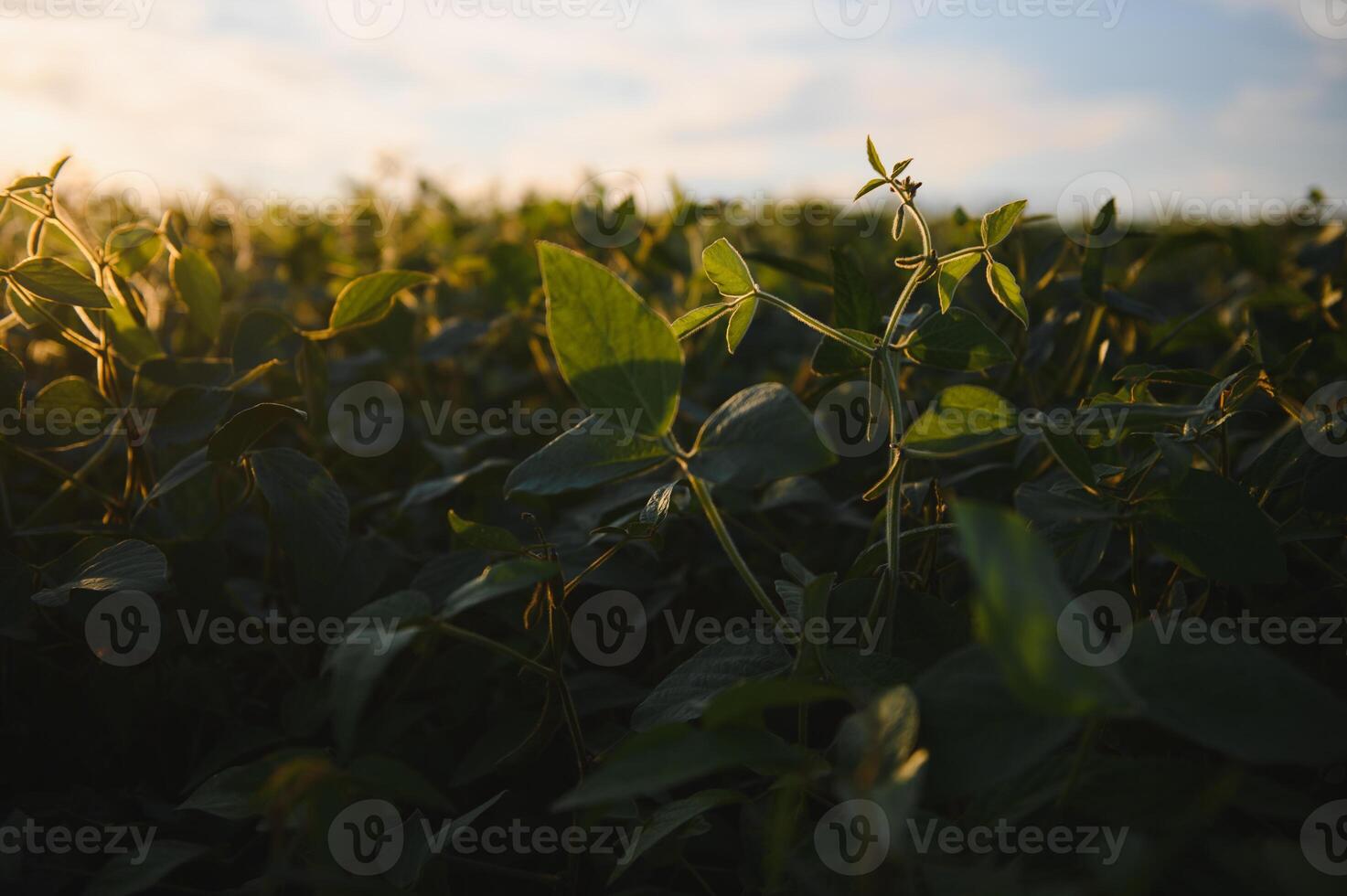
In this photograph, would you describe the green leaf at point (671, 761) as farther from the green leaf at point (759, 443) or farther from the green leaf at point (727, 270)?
the green leaf at point (727, 270)

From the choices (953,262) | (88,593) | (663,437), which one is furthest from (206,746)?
(953,262)

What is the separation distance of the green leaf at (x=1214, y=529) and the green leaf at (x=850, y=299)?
0.32 m

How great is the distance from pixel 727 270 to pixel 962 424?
0.23 metres

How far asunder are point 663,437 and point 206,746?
76 centimetres

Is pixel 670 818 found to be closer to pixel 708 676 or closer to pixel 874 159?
pixel 708 676

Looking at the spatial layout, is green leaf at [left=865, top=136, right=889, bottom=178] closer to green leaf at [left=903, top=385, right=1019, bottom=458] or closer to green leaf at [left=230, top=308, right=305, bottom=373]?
green leaf at [left=903, top=385, right=1019, bottom=458]

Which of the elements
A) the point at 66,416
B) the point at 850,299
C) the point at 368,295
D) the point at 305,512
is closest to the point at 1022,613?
the point at 850,299

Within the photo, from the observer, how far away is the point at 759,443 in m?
0.56

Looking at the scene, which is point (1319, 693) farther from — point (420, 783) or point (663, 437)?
point (420, 783)

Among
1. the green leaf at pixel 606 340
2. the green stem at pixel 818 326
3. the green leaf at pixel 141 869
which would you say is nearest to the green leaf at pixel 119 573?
the green leaf at pixel 141 869

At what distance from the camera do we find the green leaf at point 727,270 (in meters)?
0.69

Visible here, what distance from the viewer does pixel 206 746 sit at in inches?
39.9

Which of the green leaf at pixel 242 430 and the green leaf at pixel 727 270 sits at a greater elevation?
the green leaf at pixel 727 270

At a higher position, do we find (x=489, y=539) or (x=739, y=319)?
(x=739, y=319)
